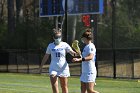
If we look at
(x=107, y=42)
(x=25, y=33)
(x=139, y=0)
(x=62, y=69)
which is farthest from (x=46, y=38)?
(x=62, y=69)

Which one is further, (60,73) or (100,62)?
(100,62)

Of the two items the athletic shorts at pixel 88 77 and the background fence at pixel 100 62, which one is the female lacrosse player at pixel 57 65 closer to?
the athletic shorts at pixel 88 77

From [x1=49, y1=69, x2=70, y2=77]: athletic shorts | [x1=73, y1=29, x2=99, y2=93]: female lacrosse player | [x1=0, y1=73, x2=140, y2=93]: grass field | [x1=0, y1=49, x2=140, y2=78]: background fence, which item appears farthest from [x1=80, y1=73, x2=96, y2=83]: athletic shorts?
[x1=0, y1=49, x2=140, y2=78]: background fence

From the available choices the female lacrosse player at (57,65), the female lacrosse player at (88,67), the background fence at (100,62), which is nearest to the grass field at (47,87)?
the female lacrosse player at (57,65)

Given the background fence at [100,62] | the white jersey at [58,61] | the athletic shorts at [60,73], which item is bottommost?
the background fence at [100,62]

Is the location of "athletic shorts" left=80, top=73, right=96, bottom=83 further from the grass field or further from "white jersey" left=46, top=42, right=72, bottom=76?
the grass field

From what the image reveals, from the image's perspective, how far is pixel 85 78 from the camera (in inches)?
481

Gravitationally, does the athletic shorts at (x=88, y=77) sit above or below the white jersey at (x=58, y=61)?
below

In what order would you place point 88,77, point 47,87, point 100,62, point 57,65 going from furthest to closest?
point 100,62 < point 47,87 < point 57,65 < point 88,77

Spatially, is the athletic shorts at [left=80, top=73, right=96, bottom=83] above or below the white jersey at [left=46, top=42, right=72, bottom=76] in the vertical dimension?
below

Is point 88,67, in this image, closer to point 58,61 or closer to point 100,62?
point 58,61

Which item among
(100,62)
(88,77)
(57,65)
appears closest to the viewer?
(88,77)

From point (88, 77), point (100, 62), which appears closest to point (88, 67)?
point (88, 77)

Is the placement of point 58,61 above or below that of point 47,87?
above
